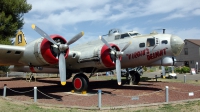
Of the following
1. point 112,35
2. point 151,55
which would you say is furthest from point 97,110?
point 112,35

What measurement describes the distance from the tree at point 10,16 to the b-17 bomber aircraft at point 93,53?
16937 millimetres

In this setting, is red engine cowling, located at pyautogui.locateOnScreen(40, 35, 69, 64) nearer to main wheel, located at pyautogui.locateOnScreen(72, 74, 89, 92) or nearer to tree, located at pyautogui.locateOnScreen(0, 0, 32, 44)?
main wheel, located at pyautogui.locateOnScreen(72, 74, 89, 92)

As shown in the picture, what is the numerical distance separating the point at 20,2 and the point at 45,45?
2241 centimetres

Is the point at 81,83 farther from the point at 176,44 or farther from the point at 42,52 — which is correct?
the point at 176,44

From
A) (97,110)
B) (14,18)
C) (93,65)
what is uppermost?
(14,18)

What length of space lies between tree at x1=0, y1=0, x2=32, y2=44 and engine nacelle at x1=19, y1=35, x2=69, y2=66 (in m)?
18.1

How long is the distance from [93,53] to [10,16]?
67.8 ft

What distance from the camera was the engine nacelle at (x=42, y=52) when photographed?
1089 centimetres

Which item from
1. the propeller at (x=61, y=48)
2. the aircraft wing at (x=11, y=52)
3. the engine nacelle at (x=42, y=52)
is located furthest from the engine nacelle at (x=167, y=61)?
the aircraft wing at (x=11, y=52)

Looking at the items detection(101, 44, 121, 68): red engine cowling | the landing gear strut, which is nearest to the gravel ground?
detection(101, 44, 121, 68): red engine cowling

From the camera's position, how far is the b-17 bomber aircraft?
1106cm

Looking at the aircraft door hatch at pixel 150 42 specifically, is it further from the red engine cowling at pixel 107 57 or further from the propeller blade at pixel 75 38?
the propeller blade at pixel 75 38

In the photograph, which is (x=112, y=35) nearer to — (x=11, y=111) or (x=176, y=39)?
(x=176, y=39)

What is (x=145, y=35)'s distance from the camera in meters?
14.4
